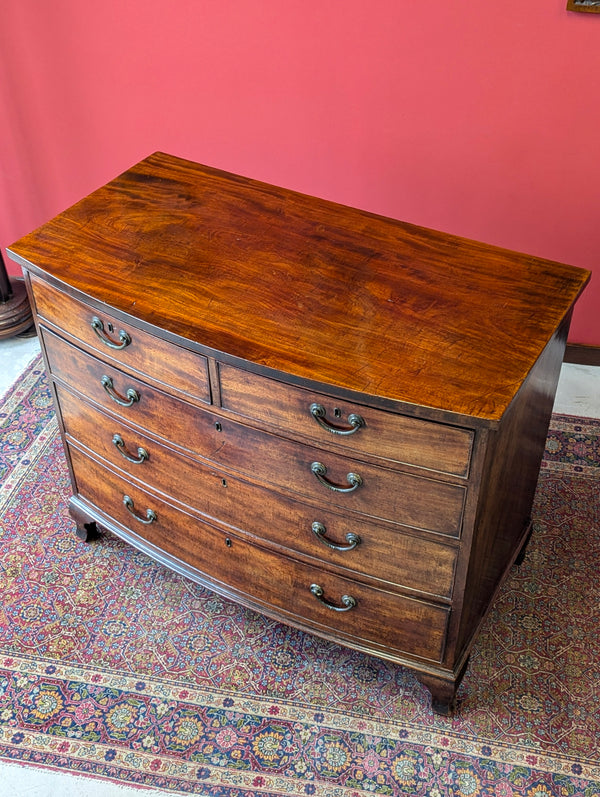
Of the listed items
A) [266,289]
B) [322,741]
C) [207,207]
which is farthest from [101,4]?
[322,741]

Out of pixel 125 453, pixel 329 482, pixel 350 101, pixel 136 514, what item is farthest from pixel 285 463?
pixel 350 101

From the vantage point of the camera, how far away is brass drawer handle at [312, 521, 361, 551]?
7.07 feet

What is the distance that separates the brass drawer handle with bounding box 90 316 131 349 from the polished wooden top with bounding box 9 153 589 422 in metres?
0.09

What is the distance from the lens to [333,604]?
7.66 feet

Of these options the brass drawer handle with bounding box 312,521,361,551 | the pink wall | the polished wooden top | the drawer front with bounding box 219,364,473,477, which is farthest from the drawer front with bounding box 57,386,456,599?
the pink wall

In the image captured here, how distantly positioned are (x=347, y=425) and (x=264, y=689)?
0.85 meters

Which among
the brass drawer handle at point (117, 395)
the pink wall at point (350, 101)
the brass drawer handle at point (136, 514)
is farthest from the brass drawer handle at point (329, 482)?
the pink wall at point (350, 101)

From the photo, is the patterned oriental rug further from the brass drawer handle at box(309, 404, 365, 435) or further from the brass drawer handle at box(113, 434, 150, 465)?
the brass drawer handle at box(309, 404, 365, 435)

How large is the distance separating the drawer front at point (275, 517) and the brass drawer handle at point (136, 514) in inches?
3.8

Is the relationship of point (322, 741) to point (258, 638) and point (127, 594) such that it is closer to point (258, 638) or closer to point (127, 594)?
point (258, 638)

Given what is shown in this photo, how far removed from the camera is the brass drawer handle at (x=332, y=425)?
6.37 feet

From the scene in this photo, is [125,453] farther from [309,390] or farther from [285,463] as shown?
[309,390]

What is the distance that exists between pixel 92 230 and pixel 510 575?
1.47 meters

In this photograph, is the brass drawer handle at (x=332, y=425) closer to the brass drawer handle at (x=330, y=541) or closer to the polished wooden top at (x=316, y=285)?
the polished wooden top at (x=316, y=285)
